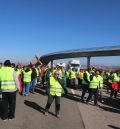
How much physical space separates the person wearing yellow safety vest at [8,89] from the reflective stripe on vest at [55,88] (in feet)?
5.62

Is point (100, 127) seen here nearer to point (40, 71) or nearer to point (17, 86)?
point (17, 86)

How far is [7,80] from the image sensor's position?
37.4 feet

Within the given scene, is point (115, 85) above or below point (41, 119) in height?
above

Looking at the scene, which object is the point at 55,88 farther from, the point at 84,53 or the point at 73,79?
the point at 84,53

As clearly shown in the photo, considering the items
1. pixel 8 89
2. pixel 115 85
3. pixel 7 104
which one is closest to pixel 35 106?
pixel 7 104

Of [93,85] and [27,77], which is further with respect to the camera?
[27,77]

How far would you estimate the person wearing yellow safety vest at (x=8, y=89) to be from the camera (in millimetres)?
11367

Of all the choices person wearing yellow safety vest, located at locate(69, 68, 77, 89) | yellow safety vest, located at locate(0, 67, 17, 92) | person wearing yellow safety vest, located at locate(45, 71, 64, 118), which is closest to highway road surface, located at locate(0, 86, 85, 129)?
person wearing yellow safety vest, located at locate(45, 71, 64, 118)

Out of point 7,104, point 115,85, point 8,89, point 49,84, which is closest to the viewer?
point 8,89

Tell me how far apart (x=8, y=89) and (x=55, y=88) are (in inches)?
81.4

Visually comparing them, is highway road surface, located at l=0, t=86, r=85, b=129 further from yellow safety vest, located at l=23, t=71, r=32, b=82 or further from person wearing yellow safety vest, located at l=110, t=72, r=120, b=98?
person wearing yellow safety vest, located at l=110, t=72, r=120, b=98

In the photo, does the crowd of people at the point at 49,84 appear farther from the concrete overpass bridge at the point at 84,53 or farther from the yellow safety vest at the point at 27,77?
the concrete overpass bridge at the point at 84,53

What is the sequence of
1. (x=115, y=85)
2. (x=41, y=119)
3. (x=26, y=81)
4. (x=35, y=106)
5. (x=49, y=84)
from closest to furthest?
(x=41, y=119) < (x=49, y=84) < (x=35, y=106) < (x=26, y=81) < (x=115, y=85)

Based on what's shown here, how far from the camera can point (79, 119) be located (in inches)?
484
